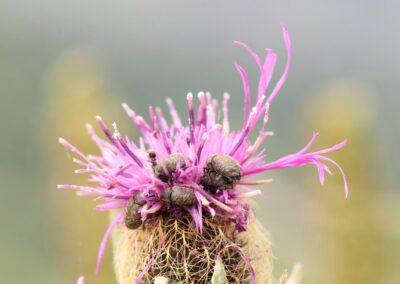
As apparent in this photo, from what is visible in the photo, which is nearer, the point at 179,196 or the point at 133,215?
the point at 179,196

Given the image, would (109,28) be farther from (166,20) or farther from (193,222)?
(193,222)

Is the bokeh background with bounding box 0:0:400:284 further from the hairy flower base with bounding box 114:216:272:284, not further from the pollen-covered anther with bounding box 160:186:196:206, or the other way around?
the pollen-covered anther with bounding box 160:186:196:206

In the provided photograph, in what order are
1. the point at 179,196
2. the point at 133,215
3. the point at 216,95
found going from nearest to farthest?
1. the point at 179,196
2. the point at 133,215
3. the point at 216,95

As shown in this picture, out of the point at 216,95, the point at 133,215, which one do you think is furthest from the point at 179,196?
the point at 216,95

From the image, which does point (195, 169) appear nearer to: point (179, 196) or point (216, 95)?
point (179, 196)

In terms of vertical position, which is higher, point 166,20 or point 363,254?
point 166,20

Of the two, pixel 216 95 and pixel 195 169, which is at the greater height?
pixel 216 95

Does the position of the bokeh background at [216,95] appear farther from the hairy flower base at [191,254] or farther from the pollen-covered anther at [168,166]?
the pollen-covered anther at [168,166]

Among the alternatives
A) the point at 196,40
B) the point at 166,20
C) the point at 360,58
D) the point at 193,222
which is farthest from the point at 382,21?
the point at 193,222
